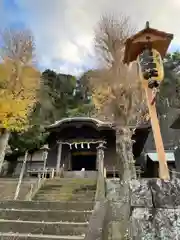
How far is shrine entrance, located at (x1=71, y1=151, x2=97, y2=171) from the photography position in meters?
19.6

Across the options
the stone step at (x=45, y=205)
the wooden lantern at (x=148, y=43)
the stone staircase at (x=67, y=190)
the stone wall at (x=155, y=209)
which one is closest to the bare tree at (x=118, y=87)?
the stone staircase at (x=67, y=190)

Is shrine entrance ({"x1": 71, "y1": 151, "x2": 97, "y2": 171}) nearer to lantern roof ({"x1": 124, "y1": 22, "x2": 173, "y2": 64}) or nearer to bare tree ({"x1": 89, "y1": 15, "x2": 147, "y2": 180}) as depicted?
bare tree ({"x1": 89, "y1": 15, "x2": 147, "y2": 180})

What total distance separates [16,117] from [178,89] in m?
20.5

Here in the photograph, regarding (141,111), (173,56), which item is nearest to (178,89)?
(173,56)

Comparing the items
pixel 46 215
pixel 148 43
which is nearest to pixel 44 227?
pixel 46 215

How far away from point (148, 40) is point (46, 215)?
176 inches

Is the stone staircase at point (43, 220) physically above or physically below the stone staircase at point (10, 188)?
below

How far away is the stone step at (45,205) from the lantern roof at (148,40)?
166 inches

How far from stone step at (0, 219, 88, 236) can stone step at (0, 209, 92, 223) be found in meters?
0.39

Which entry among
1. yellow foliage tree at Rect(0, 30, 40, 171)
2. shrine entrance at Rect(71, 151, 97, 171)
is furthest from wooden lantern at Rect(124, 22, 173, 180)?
shrine entrance at Rect(71, 151, 97, 171)

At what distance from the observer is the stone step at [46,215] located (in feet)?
16.5

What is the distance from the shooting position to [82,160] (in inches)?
876

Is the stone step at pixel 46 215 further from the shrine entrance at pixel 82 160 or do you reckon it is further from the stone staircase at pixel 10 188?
the shrine entrance at pixel 82 160

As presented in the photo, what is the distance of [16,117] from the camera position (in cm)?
1166
